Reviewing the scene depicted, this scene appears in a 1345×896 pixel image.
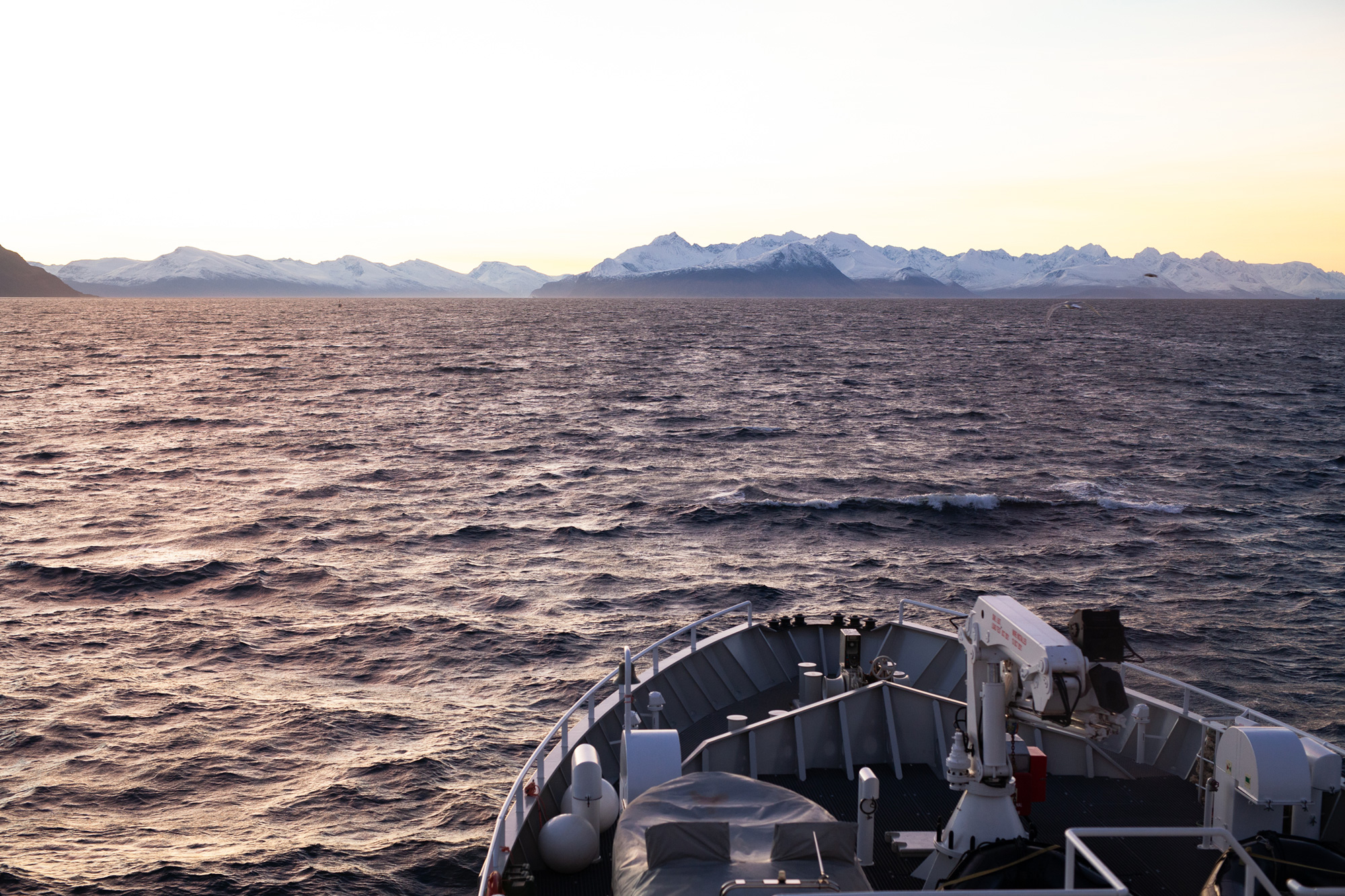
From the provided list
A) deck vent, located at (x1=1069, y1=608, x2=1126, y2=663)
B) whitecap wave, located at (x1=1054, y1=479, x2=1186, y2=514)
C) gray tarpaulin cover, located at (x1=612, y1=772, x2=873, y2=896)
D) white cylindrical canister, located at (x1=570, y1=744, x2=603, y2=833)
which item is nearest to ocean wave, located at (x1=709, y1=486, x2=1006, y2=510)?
whitecap wave, located at (x1=1054, y1=479, x2=1186, y2=514)

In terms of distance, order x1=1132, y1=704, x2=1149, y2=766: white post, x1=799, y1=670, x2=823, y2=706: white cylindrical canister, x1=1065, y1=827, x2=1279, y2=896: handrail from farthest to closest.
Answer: x1=799, y1=670, x2=823, y2=706: white cylindrical canister < x1=1132, y1=704, x2=1149, y2=766: white post < x1=1065, y1=827, x2=1279, y2=896: handrail

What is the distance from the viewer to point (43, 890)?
1573 cm

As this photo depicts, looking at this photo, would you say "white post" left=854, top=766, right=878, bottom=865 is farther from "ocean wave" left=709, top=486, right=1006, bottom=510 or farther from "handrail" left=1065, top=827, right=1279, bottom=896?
"ocean wave" left=709, top=486, right=1006, bottom=510

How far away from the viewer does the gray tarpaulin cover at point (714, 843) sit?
7.99 m

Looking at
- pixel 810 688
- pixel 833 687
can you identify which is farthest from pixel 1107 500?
pixel 833 687

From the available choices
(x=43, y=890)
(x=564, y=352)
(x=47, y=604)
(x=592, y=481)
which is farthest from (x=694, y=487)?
(x=564, y=352)

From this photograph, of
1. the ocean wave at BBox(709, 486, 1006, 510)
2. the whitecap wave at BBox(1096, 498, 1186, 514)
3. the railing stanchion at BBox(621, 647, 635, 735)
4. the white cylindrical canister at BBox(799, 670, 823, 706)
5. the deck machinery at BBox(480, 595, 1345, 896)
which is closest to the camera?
the deck machinery at BBox(480, 595, 1345, 896)

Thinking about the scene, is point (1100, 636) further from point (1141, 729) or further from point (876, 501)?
point (876, 501)

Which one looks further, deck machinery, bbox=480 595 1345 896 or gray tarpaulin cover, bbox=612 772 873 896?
deck machinery, bbox=480 595 1345 896

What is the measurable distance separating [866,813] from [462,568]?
81.8 ft

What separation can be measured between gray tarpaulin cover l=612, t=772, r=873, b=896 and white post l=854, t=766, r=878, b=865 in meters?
1.43

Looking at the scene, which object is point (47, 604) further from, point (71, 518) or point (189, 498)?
point (189, 498)

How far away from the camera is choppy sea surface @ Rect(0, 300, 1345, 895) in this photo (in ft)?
61.6

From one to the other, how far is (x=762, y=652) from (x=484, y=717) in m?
7.91
